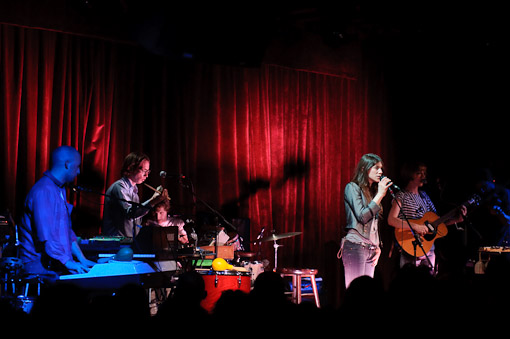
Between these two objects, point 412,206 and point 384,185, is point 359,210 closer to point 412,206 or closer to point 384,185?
point 384,185

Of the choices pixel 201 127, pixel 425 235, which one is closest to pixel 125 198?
pixel 201 127

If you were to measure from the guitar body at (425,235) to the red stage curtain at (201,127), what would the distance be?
5.89 feet

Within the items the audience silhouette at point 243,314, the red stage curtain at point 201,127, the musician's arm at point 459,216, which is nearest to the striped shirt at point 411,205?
the musician's arm at point 459,216

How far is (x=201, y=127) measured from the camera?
7.02 m

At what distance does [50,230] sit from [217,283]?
56.9 inches

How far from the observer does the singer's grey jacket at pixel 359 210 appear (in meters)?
4.88

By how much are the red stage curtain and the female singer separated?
1.59 meters

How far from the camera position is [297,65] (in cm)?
755

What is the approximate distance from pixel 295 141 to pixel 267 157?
0.52 meters

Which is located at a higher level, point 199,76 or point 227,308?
point 199,76

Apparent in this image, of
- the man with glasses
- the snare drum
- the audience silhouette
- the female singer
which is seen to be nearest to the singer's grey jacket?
the female singer

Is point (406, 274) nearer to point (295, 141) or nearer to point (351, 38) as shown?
point (295, 141)

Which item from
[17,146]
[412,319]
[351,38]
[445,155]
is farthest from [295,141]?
[412,319]

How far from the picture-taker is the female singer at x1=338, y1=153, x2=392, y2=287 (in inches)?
192
